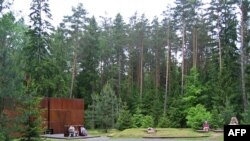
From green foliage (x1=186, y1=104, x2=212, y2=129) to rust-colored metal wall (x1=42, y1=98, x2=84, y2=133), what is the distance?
1154 cm

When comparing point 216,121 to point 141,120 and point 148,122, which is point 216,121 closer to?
point 148,122

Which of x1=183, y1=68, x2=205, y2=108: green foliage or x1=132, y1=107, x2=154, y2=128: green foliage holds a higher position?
x1=183, y1=68, x2=205, y2=108: green foliage

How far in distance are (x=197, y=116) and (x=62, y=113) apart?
45.5 ft

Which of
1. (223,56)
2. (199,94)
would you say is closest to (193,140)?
(199,94)

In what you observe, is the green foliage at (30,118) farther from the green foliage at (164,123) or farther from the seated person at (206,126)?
the green foliage at (164,123)

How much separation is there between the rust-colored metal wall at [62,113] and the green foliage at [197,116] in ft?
37.9

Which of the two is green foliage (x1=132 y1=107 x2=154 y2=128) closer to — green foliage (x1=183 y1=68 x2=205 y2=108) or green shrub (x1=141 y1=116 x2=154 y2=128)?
green shrub (x1=141 y1=116 x2=154 y2=128)

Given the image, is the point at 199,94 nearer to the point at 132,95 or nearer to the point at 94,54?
the point at 132,95

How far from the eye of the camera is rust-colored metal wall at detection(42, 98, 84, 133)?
35.5 m

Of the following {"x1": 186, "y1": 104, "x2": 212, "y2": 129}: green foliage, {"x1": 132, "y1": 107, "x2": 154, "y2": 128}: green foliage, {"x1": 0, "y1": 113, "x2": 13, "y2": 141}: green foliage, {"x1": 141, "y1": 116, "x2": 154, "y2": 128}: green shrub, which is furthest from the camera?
{"x1": 132, "y1": 107, "x2": 154, "y2": 128}: green foliage

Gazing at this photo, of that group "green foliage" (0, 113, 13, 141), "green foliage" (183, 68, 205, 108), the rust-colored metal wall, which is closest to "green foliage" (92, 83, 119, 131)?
the rust-colored metal wall

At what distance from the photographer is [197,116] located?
41000 millimetres

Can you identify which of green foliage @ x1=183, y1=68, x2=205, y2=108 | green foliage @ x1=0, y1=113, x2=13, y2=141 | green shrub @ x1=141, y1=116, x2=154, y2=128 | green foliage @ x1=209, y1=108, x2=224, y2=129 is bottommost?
green shrub @ x1=141, y1=116, x2=154, y2=128

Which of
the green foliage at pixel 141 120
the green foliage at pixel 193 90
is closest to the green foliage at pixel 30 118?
the green foliage at pixel 141 120
